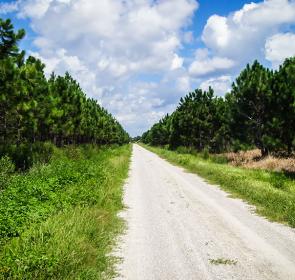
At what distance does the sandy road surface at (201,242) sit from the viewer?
24.3ft

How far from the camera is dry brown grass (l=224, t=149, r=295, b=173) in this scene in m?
27.8

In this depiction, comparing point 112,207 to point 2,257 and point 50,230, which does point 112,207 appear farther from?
point 2,257

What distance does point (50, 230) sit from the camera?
8.38m

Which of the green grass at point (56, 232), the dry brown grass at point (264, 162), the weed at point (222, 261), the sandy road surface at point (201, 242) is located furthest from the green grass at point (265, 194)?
the dry brown grass at point (264, 162)

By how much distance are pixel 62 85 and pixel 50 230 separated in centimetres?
3159

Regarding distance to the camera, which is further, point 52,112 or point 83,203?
point 52,112

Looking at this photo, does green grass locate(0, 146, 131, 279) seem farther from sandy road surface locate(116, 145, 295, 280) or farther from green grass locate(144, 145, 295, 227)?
green grass locate(144, 145, 295, 227)

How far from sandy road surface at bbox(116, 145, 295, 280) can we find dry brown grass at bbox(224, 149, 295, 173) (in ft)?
44.1

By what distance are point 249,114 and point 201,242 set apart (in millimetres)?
28623

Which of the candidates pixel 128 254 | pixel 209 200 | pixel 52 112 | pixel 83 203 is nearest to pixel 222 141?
pixel 52 112

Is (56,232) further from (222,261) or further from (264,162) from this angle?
(264,162)

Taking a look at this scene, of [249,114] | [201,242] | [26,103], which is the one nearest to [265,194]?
[201,242]

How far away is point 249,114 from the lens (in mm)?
36625

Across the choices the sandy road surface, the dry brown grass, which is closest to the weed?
the sandy road surface
